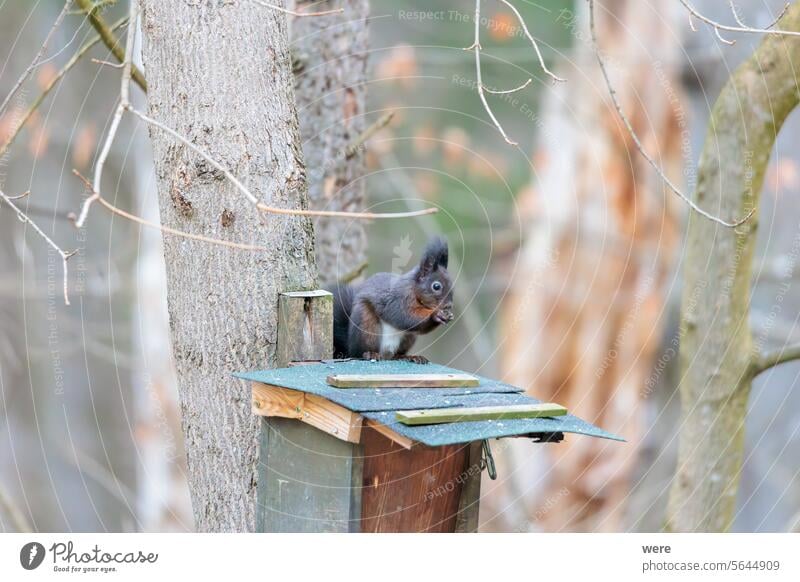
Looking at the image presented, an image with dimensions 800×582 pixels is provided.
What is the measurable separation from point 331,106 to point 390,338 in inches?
45.3

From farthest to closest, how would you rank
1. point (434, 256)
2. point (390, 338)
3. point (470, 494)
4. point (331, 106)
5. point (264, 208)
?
1. point (331, 106)
2. point (390, 338)
3. point (434, 256)
4. point (470, 494)
5. point (264, 208)

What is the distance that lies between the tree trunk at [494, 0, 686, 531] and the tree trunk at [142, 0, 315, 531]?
315cm

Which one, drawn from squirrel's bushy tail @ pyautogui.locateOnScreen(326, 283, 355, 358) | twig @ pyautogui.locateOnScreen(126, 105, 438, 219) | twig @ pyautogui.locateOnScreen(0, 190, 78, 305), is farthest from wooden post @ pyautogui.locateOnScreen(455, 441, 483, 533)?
twig @ pyautogui.locateOnScreen(0, 190, 78, 305)

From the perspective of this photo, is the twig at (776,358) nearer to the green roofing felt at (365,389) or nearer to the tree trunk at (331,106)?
the green roofing felt at (365,389)

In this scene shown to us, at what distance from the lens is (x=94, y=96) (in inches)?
310

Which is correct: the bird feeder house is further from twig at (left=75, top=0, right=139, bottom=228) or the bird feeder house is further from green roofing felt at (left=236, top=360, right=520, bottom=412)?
twig at (left=75, top=0, right=139, bottom=228)

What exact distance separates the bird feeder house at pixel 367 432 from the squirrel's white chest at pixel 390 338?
0.32 m

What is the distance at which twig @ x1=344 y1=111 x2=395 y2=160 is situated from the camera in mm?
3296

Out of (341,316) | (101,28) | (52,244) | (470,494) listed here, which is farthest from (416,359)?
(101,28)

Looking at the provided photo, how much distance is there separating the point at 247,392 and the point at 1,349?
4.98 meters

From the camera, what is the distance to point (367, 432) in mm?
2059

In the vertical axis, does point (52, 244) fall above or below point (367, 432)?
above

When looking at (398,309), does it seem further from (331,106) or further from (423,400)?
(331,106)
